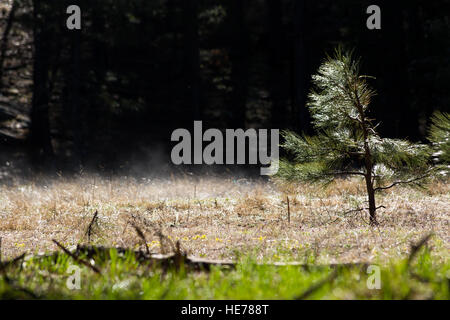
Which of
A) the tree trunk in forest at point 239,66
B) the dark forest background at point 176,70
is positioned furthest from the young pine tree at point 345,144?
the tree trunk in forest at point 239,66

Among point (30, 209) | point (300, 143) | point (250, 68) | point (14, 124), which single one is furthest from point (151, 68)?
point (300, 143)

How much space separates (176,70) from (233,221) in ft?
56.9

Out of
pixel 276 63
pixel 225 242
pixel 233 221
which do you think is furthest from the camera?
pixel 276 63

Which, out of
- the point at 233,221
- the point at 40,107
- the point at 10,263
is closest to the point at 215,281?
the point at 10,263

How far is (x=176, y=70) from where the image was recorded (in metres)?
24.4

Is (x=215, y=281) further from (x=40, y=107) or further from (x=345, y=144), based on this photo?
(x=40, y=107)

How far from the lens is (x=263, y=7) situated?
26.4m

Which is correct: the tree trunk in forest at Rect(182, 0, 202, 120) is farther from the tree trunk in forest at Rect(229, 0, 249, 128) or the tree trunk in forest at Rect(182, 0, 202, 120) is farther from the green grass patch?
the green grass patch

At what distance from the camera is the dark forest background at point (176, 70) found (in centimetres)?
1817

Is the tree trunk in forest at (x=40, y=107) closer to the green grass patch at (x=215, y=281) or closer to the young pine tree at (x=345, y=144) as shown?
the young pine tree at (x=345, y=144)

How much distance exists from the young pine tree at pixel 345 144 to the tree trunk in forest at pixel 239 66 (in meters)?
13.6

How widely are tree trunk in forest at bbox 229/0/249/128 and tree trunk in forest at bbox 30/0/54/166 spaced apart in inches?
311

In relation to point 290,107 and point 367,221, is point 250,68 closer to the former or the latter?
point 290,107

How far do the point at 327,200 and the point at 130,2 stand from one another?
476 inches
